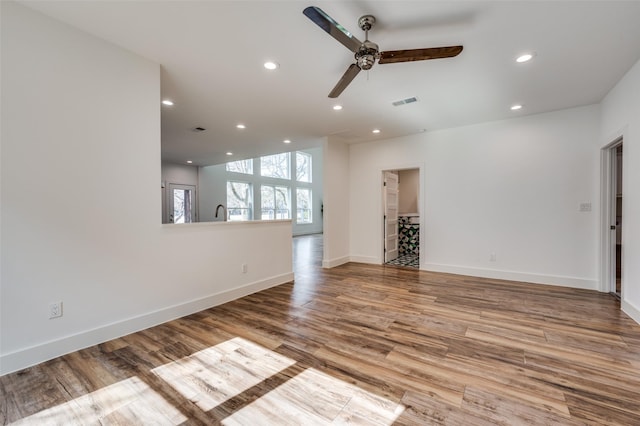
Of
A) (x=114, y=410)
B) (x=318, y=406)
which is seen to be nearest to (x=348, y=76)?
(x=318, y=406)

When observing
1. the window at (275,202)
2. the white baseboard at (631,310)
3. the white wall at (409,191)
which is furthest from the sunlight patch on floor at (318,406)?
the window at (275,202)

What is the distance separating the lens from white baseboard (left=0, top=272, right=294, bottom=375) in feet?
6.52

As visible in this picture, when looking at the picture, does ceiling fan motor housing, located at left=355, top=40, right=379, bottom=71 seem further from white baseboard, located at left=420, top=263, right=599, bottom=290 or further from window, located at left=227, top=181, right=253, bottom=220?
window, located at left=227, top=181, right=253, bottom=220

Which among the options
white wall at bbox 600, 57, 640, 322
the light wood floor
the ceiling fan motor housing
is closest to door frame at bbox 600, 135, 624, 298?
white wall at bbox 600, 57, 640, 322

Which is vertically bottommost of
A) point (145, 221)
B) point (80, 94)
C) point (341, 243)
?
point (341, 243)

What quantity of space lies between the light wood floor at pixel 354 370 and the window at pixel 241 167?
739 centimetres

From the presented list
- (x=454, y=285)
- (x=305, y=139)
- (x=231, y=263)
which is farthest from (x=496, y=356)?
(x=305, y=139)

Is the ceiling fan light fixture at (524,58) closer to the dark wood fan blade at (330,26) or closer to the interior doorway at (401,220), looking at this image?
the dark wood fan blade at (330,26)

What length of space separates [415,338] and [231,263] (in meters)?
2.36

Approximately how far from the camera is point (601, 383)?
1.85m

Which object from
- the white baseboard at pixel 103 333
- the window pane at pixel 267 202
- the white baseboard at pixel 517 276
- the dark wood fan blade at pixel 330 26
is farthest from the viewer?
the window pane at pixel 267 202

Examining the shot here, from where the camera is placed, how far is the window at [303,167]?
1264 centimetres

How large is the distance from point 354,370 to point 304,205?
1106cm

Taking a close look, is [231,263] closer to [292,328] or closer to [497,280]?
[292,328]
